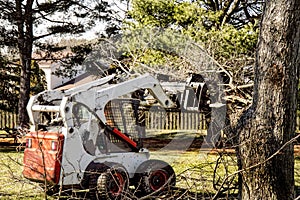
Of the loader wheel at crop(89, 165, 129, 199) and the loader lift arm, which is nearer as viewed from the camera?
the loader wheel at crop(89, 165, 129, 199)

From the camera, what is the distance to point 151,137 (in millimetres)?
19031

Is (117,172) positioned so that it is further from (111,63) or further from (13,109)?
(13,109)

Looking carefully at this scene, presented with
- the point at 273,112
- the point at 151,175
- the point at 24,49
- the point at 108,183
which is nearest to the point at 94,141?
the point at 108,183

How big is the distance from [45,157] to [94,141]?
778 mm

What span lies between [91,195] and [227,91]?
674 centimetres

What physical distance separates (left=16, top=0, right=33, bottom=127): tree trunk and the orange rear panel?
11093mm

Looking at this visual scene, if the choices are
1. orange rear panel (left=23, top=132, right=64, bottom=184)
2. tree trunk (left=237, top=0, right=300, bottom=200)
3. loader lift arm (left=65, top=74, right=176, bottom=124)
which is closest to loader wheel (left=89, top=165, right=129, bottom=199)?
orange rear panel (left=23, top=132, right=64, bottom=184)

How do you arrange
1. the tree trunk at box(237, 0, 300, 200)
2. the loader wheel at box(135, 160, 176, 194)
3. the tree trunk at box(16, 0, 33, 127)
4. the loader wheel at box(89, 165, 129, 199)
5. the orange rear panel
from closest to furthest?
the tree trunk at box(237, 0, 300, 200)
the orange rear panel
the loader wheel at box(89, 165, 129, 199)
the loader wheel at box(135, 160, 176, 194)
the tree trunk at box(16, 0, 33, 127)

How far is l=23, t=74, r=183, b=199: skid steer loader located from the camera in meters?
6.54

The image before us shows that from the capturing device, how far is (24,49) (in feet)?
58.8

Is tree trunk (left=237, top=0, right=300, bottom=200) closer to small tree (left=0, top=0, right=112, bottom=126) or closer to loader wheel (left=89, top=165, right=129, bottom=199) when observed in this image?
loader wheel (left=89, top=165, right=129, bottom=199)

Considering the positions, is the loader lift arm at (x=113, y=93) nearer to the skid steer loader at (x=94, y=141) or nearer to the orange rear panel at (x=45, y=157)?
the skid steer loader at (x=94, y=141)

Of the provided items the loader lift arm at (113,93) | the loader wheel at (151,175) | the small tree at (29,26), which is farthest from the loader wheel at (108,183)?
the small tree at (29,26)

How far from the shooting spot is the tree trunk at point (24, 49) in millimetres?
17656
